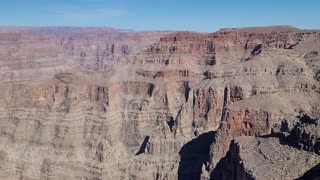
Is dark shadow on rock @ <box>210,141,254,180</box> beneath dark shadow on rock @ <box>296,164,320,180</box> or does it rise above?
beneath

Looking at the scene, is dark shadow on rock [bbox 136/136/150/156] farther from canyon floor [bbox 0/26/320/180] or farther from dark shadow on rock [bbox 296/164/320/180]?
dark shadow on rock [bbox 296/164/320/180]

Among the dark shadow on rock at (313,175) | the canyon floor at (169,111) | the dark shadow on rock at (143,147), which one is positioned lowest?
the dark shadow on rock at (143,147)

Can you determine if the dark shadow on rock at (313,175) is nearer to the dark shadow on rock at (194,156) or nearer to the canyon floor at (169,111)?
the canyon floor at (169,111)

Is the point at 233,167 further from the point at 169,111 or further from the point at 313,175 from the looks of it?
the point at 169,111

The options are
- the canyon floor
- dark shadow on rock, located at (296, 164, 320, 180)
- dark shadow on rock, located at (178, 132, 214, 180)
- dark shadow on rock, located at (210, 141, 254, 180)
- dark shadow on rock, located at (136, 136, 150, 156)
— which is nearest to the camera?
dark shadow on rock, located at (296, 164, 320, 180)

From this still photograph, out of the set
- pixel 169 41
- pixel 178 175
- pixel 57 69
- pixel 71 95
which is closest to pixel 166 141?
pixel 178 175

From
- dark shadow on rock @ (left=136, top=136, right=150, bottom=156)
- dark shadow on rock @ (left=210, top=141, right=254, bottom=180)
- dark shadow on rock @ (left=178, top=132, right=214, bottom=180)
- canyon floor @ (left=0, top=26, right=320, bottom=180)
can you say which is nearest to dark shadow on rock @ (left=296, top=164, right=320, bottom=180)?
dark shadow on rock @ (left=210, top=141, right=254, bottom=180)

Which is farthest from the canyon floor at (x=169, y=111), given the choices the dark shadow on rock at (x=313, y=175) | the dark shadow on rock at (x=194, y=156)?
the dark shadow on rock at (x=313, y=175)

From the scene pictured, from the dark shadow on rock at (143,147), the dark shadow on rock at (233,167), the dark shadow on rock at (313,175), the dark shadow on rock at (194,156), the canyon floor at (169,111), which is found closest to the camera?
the dark shadow on rock at (313,175)
